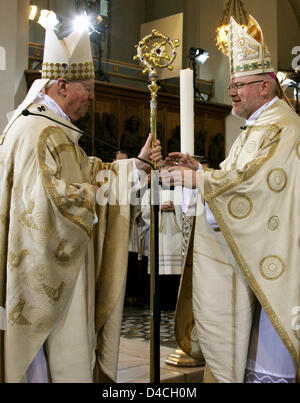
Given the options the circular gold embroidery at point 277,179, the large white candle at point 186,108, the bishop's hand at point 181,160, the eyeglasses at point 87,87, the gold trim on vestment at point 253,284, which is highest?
the eyeglasses at point 87,87

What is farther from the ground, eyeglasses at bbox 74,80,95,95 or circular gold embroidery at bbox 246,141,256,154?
eyeglasses at bbox 74,80,95,95

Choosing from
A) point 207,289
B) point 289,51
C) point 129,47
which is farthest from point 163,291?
point 289,51

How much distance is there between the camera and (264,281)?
2.66 meters

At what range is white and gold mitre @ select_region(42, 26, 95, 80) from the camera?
2752 millimetres

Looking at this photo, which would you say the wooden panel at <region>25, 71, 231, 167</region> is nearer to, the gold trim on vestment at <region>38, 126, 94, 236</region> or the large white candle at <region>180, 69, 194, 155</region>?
the gold trim on vestment at <region>38, 126, 94, 236</region>

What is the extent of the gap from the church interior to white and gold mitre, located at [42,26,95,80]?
412cm

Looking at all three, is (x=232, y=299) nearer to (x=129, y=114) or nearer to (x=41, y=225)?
(x=41, y=225)

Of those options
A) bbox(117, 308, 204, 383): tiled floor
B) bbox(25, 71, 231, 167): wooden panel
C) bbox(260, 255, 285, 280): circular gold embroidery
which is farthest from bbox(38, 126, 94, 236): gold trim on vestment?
bbox(25, 71, 231, 167): wooden panel

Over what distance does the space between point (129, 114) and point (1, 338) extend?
8.67 meters

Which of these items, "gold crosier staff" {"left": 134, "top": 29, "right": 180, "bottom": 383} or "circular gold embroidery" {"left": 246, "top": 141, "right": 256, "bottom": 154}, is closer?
"gold crosier staff" {"left": 134, "top": 29, "right": 180, "bottom": 383}

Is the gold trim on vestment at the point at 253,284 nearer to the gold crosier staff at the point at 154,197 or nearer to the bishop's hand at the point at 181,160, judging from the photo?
the bishop's hand at the point at 181,160

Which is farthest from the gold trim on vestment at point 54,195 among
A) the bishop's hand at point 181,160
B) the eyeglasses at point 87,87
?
the bishop's hand at point 181,160

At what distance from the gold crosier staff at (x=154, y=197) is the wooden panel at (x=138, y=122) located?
7.29 metres

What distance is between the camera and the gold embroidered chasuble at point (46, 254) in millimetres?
2352
